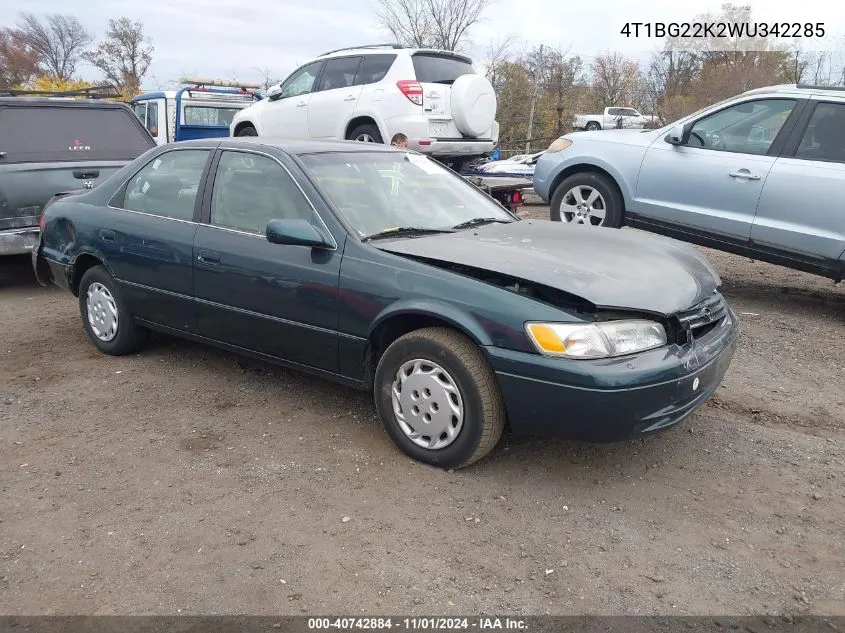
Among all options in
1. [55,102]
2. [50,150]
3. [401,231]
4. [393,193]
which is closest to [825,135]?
[393,193]

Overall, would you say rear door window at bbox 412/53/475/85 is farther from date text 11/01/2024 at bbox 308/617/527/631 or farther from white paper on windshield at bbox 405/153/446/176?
date text 11/01/2024 at bbox 308/617/527/631

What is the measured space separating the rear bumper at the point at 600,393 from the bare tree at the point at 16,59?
4975cm

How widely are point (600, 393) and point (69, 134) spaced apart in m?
Answer: 6.87

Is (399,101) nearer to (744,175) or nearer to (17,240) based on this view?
(744,175)

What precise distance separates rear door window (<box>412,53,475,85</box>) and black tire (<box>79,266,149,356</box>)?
5.83m

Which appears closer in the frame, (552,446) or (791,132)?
(552,446)

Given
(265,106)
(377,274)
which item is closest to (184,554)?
(377,274)

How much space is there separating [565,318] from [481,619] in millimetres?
1270

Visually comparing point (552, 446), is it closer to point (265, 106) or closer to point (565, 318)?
point (565, 318)

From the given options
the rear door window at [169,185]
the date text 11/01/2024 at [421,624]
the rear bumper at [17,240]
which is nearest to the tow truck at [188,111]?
the rear bumper at [17,240]

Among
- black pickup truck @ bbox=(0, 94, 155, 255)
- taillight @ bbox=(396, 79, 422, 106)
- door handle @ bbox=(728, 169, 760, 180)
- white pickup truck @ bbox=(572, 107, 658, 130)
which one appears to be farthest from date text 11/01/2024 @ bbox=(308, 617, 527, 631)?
white pickup truck @ bbox=(572, 107, 658, 130)

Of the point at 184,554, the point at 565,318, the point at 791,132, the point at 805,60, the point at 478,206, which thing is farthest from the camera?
the point at 805,60

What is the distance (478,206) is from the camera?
4562mm

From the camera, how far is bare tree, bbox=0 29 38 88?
44875 mm
